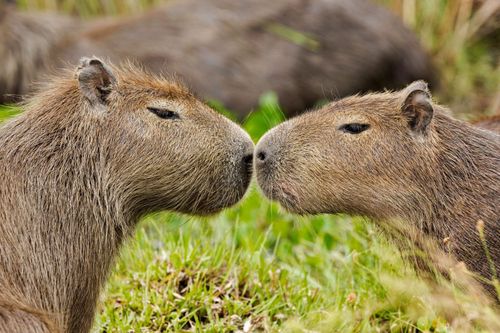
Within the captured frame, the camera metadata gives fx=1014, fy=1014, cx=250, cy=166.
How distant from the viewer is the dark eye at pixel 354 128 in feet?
16.3

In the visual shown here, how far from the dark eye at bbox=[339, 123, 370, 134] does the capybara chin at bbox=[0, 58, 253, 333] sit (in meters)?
0.49

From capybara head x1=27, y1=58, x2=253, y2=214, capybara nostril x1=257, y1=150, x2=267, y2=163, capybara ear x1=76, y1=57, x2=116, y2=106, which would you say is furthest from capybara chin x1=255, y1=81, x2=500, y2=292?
capybara ear x1=76, y1=57, x2=116, y2=106

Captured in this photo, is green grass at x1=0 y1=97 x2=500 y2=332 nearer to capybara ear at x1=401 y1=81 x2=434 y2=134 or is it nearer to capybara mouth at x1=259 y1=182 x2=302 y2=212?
capybara mouth at x1=259 y1=182 x2=302 y2=212

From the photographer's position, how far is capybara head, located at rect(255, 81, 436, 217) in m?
4.88

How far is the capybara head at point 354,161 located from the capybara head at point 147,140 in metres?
0.18

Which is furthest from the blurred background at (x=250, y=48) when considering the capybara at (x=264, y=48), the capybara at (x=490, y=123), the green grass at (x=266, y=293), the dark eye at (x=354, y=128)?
the dark eye at (x=354, y=128)

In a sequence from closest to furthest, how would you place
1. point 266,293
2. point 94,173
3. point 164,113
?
point 94,173 < point 164,113 < point 266,293

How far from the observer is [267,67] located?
9516 millimetres

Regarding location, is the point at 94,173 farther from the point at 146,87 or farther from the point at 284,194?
the point at 284,194

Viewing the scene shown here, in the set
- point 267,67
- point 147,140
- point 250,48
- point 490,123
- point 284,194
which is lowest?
point 267,67

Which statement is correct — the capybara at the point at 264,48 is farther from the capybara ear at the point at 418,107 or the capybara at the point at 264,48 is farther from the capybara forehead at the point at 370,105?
the capybara ear at the point at 418,107

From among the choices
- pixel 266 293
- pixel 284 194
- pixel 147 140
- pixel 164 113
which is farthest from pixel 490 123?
pixel 147 140

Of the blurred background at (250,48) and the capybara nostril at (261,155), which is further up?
the capybara nostril at (261,155)

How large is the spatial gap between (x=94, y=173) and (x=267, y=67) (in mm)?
4987
